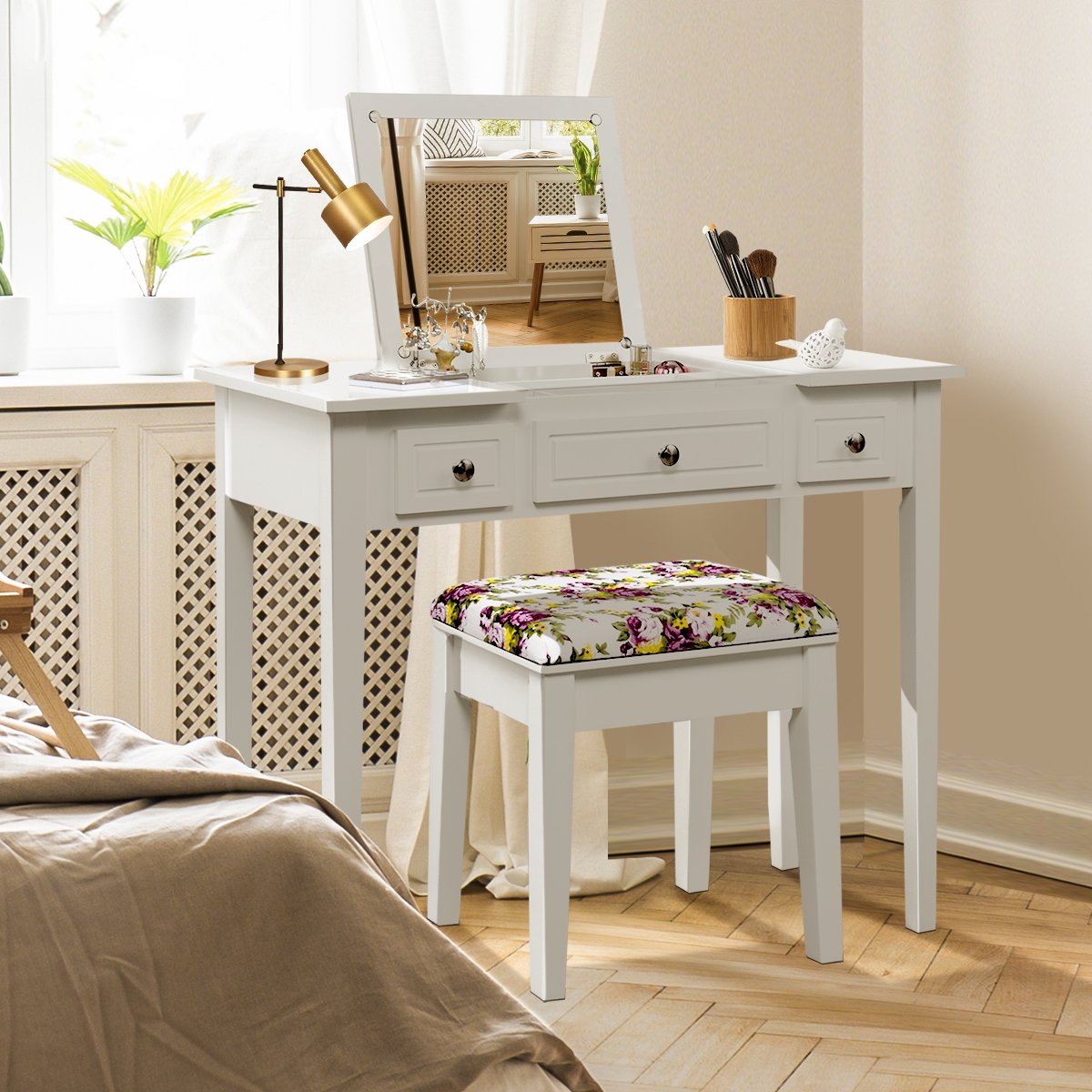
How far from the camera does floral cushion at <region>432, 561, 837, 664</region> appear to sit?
240cm

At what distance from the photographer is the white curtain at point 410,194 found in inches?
106

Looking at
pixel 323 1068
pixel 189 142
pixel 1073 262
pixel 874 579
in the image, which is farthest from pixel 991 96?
pixel 323 1068

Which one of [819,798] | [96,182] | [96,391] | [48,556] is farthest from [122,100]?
[819,798]

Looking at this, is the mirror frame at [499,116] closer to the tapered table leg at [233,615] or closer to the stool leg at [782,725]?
the tapered table leg at [233,615]

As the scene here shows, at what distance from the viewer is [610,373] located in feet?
8.78

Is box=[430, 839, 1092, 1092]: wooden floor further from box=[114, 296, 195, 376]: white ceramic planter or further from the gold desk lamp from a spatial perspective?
box=[114, 296, 195, 376]: white ceramic planter

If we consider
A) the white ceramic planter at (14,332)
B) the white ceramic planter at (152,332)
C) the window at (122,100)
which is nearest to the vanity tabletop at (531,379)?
the white ceramic planter at (152,332)

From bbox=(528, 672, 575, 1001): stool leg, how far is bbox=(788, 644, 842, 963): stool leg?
0.37 meters

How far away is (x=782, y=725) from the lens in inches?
121

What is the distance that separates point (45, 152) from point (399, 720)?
1151 millimetres

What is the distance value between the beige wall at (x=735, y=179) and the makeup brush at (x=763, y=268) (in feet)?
1.34

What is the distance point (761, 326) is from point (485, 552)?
2.00 feet

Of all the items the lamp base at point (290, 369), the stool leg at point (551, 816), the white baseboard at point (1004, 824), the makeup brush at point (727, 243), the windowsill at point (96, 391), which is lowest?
the white baseboard at point (1004, 824)

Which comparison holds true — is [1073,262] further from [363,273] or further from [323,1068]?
[323,1068]
